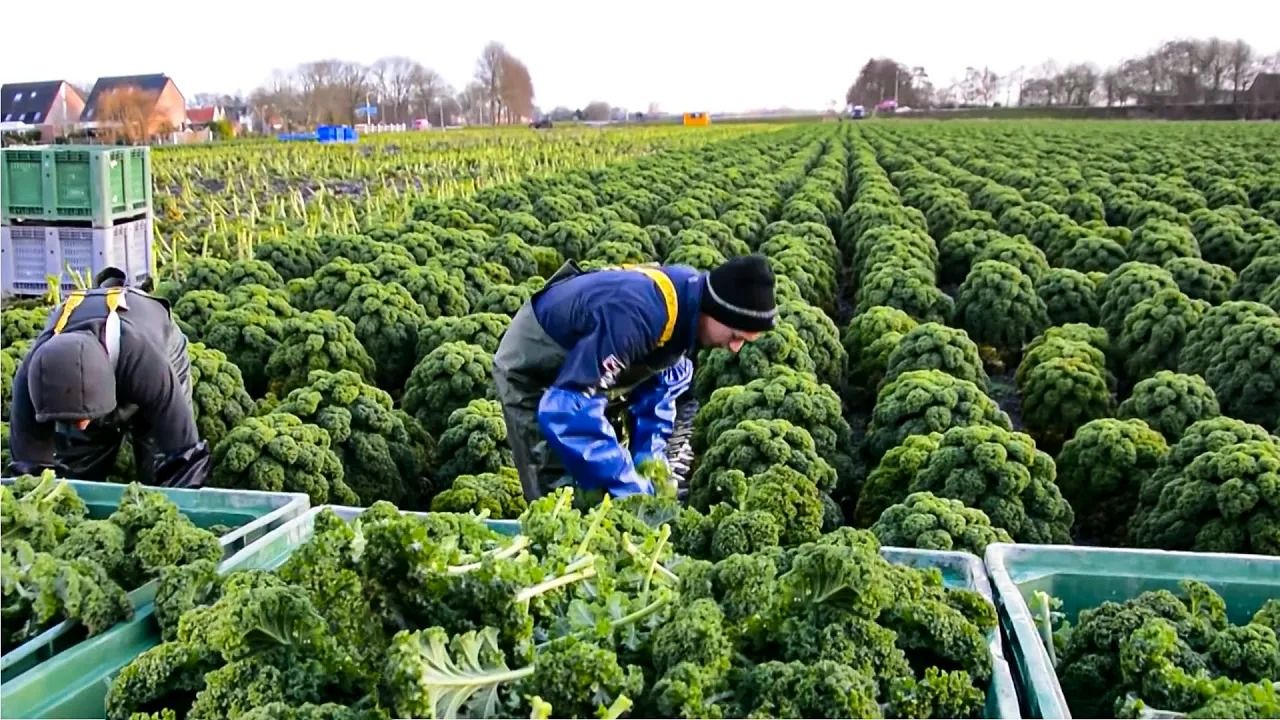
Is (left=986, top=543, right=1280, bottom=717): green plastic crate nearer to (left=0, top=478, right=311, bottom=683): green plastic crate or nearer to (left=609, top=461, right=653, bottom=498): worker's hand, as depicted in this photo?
(left=609, top=461, right=653, bottom=498): worker's hand

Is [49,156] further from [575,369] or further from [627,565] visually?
[627,565]

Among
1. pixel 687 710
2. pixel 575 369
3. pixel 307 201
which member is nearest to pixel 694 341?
pixel 575 369

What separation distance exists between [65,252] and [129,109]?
3448 cm

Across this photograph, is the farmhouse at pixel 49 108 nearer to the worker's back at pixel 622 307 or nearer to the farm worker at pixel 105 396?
the farm worker at pixel 105 396

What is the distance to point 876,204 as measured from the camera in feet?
50.4

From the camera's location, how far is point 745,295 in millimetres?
3914

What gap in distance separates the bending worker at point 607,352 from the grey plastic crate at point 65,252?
7.30 meters

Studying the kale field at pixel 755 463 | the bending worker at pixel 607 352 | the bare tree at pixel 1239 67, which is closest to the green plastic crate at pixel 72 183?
the kale field at pixel 755 463

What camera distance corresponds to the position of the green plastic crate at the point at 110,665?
2.57m

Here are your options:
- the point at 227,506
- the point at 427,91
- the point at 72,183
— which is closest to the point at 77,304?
the point at 227,506

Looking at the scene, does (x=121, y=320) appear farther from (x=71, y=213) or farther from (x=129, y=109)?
(x=129, y=109)

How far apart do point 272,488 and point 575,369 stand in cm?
229

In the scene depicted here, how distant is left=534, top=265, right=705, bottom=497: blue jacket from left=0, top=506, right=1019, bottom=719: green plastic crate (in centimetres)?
48

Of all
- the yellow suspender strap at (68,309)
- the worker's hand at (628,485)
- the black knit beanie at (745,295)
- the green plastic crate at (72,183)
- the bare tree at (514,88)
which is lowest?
the worker's hand at (628,485)
